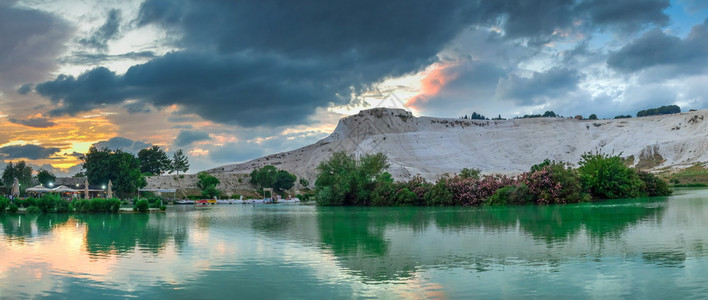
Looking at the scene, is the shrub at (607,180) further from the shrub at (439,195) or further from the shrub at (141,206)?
the shrub at (141,206)

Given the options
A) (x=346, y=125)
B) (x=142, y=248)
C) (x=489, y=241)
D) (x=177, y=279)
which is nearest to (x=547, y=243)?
(x=489, y=241)

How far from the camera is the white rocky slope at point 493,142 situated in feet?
392

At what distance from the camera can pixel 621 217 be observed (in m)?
25.8

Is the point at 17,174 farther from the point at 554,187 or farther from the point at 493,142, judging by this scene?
the point at 493,142

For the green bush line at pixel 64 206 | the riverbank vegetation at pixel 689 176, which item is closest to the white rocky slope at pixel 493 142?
the riverbank vegetation at pixel 689 176

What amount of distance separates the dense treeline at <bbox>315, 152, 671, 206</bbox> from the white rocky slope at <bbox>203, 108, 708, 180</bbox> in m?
52.1

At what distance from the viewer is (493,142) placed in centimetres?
14788

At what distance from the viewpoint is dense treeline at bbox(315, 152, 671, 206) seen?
1666 inches

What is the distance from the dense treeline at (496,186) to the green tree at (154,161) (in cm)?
8119

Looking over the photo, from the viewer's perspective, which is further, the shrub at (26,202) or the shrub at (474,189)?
the shrub at (474,189)

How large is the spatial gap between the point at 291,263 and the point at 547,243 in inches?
301

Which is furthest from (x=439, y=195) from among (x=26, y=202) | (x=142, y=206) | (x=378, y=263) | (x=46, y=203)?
(x=378, y=263)

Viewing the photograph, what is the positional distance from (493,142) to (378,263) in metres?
138

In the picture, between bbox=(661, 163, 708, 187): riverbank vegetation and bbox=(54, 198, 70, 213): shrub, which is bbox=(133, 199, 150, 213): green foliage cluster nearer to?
bbox=(54, 198, 70, 213): shrub
